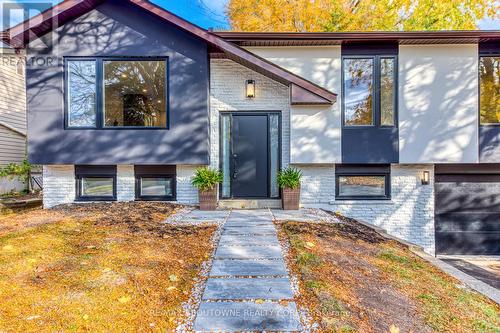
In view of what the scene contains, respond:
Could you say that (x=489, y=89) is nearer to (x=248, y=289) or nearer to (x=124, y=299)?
(x=248, y=289)

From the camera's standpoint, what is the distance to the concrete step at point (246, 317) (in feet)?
7.23

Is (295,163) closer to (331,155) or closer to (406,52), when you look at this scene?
(331,155)

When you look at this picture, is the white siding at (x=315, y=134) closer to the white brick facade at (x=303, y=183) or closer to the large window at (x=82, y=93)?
the white brick facade at (x=303, y=183)

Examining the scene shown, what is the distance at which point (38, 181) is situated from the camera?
34.0ft

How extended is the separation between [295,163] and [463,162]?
156 inches

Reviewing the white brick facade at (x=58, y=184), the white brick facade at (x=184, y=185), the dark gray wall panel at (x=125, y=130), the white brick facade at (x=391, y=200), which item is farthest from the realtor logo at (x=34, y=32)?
the white brick facade at (x=391, y=200)

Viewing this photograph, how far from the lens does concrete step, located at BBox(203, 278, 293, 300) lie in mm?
2648

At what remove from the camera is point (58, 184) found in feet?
22.5

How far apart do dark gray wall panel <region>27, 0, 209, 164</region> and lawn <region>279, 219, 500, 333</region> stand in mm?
3647

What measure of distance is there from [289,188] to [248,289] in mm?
3797

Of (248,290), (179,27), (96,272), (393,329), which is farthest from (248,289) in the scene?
(179,27)

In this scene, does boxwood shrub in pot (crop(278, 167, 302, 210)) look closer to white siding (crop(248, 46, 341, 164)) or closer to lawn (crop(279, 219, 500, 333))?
white siding (crop(248, 46, 341, 164))

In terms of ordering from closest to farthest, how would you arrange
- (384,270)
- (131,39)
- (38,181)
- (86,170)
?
(384,270) < (131,39) < (86,170) < (38,181)

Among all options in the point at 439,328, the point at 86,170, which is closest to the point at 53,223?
the point at 86,170
